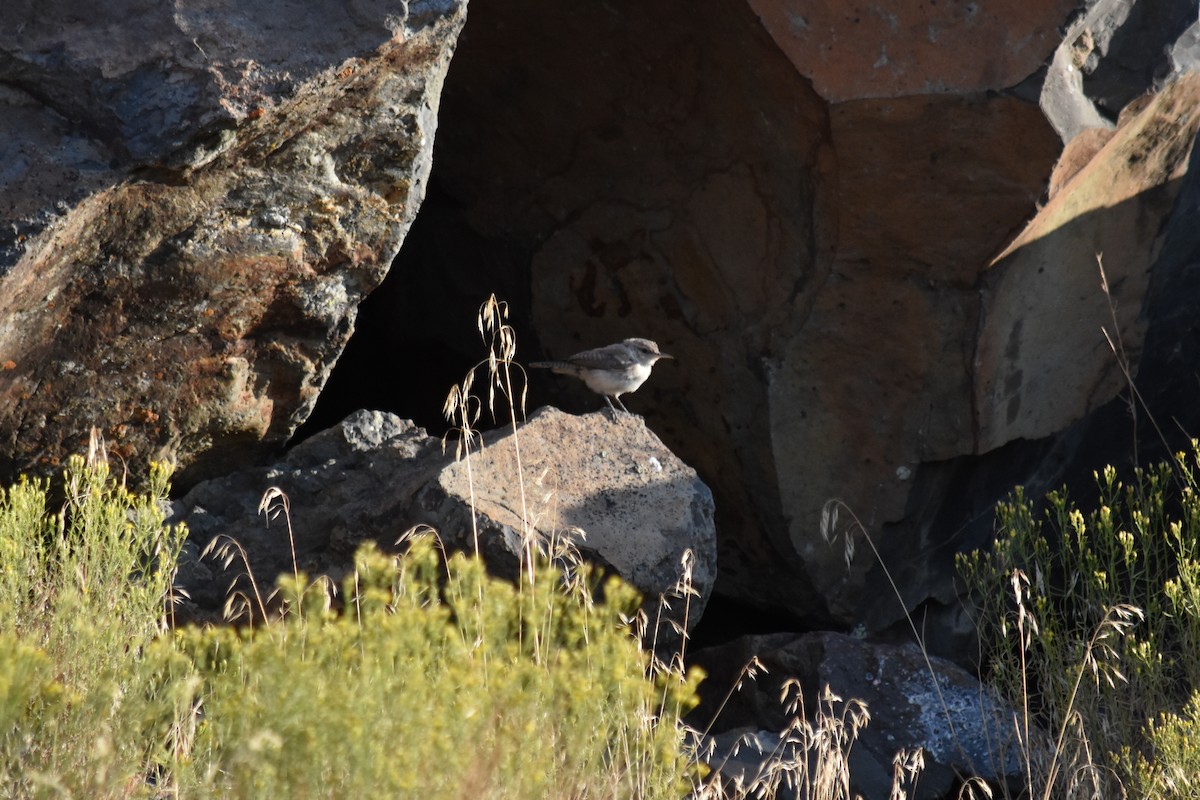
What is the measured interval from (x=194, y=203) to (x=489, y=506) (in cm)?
133

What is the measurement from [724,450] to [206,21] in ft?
9.76

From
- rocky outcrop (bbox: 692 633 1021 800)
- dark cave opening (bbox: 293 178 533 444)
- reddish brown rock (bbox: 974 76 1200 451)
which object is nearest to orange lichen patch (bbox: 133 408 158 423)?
rocky outcrop (bbox: 692 633 1021 800)

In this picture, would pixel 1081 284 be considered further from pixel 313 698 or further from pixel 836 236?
pixel 313 698

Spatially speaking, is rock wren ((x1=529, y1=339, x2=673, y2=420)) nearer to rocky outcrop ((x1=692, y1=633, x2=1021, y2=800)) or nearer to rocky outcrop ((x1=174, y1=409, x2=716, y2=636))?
rocky outcrop ((x1=174, y1=409, x2=716, y2=636))

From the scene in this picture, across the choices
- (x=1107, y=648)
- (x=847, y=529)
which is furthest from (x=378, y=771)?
(x=847, y=529)

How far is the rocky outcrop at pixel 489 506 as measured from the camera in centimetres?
448

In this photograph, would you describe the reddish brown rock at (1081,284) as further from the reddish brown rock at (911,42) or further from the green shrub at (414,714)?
the green shrub at (414,714)

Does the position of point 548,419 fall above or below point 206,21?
below

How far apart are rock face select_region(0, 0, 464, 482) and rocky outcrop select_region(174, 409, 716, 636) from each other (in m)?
0.28

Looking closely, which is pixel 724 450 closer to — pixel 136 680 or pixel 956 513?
pixel 956 513

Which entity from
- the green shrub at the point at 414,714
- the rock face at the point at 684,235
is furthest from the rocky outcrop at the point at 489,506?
the green shrub at the point at 414,714

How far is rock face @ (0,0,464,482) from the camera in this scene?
13.3 ft

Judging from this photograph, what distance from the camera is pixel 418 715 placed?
7.93ft

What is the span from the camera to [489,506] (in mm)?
4469
